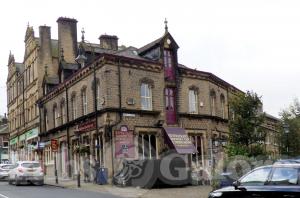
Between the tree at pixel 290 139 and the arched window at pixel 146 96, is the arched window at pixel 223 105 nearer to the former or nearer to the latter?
the tree at pixel 290 139

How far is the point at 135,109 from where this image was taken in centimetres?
3070

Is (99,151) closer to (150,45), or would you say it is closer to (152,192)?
(150,45)

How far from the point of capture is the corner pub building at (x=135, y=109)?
97.8 feet

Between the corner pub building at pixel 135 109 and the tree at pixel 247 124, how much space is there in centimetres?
652

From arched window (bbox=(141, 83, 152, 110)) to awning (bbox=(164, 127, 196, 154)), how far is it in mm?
1905

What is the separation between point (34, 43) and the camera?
47.5 meters

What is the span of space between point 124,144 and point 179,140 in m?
4.37

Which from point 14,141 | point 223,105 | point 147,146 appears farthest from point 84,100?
point 14,141

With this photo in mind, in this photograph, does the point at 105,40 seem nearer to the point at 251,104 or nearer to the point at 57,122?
the point at 57,122

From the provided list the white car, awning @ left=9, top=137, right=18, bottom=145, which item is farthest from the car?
awning @ left=9, top=137, right=18, bottom=145

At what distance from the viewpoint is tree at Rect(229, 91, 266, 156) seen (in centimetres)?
2475

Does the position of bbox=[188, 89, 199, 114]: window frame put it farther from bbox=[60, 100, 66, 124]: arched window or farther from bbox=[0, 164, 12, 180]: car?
bbox=[0, 164, 12, 180]: car

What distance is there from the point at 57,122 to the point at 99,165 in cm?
1020

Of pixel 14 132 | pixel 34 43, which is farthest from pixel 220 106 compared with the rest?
→ pixel 14 132
